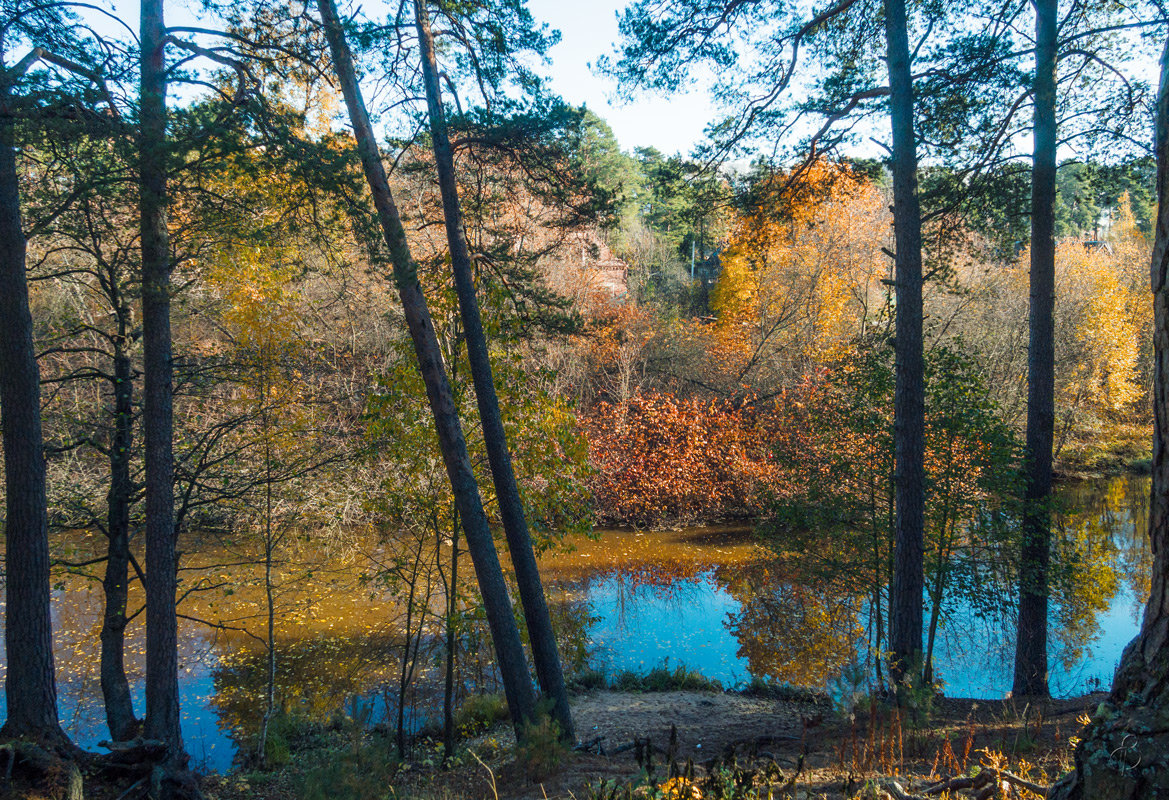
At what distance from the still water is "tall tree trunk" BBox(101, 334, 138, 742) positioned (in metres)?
1.24

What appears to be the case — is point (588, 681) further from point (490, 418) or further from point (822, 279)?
point (822, 279)

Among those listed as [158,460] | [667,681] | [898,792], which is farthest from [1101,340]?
[158,460]

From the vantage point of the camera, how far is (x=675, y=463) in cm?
1980

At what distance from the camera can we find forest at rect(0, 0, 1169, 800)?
5051 millimetres

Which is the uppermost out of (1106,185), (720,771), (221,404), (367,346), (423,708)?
(1106,185)

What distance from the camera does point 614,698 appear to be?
1005cm

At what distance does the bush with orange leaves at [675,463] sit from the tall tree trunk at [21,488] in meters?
15.1

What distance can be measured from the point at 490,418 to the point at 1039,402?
22.6ft

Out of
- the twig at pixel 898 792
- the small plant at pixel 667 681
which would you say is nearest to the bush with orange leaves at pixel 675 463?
the small plant at pixel 667 681

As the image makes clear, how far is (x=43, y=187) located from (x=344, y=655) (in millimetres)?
8705

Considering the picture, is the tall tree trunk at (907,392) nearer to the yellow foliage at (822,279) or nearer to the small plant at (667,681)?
the small plant at (667,681)

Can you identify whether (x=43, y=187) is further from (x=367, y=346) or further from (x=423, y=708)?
(x=367, y=346)

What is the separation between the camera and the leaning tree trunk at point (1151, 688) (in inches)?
91.0

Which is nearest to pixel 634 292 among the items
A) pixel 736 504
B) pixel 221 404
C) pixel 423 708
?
pixel 736 504
